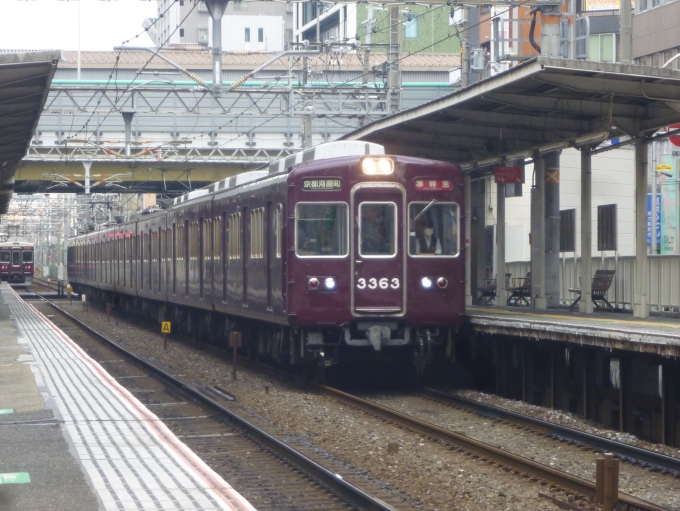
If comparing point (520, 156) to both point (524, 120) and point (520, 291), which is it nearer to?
point (524, 120)

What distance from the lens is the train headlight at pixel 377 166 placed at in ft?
45.2

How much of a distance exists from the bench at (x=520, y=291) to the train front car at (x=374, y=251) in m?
4.44

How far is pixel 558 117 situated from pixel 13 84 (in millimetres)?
7878

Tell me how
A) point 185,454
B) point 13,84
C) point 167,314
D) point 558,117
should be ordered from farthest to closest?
point 167,314 < point 13,84 < point 558,117 < point 185,454

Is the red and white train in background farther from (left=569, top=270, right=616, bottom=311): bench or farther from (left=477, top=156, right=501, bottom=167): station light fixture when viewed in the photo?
(left=569, top=270, right=616, bottom=311): bench

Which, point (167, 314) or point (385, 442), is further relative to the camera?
point (167, 314)

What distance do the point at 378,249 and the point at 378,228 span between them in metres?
0.27

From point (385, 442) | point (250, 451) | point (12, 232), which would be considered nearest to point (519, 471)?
point (385, 442)

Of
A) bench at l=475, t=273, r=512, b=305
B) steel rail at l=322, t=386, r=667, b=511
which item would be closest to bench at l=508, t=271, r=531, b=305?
bench at l=475, t=273, r=512, b=305

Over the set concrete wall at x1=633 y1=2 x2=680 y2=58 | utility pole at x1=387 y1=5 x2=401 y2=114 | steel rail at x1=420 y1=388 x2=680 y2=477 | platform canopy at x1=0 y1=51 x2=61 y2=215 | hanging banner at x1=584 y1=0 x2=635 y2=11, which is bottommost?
steel rail at x1=420 y1=388 x2=680 y2=477

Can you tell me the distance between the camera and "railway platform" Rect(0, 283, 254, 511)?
7.31 meters

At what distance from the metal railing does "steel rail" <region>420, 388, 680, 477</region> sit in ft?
11.6

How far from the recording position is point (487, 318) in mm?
13828

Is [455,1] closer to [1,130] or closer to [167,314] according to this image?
[1,130]
